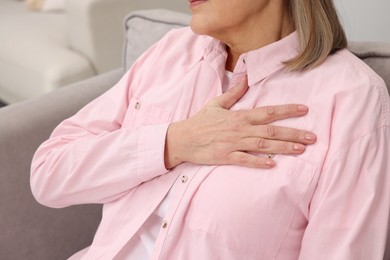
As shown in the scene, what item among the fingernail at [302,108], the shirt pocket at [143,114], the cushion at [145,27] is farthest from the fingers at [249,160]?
the cushion at [145,27]

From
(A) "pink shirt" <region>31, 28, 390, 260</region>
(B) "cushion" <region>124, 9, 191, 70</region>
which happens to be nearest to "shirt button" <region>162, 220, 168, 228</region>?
(A) "pink shirt" <region>31, 28, 390, 260</region>

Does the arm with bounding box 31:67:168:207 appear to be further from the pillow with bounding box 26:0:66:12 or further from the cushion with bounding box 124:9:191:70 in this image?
the pillow with bounding box 26:0:66:12

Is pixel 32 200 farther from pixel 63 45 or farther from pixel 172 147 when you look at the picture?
pixel 63 45

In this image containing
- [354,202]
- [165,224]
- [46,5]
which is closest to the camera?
[354,202]

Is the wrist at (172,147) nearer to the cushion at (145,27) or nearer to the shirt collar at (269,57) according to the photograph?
the shirt collar at (269,57)

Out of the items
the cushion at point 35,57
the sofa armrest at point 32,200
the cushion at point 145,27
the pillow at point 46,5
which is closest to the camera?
the sofa armrest at point 32,200

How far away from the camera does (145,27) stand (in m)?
1.39

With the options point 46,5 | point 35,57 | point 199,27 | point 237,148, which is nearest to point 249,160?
point 237,148

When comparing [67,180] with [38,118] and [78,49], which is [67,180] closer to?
[38,118]

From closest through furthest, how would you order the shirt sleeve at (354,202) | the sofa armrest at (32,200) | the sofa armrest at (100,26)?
the shirt sleeve at (354,202) → the sofa armrest at (32,200) → the sofa armrest at (100,26)

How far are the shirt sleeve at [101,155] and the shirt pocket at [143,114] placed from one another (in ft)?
0.06

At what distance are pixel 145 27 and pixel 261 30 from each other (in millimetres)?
503

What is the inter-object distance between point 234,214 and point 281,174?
102 mm

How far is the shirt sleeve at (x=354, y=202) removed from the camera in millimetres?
784
